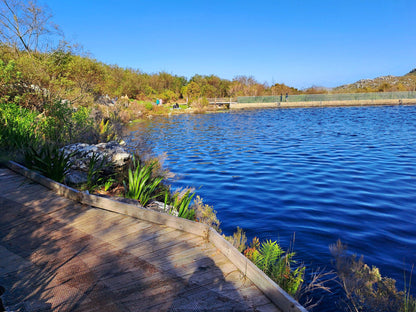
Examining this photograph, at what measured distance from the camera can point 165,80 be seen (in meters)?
77.2

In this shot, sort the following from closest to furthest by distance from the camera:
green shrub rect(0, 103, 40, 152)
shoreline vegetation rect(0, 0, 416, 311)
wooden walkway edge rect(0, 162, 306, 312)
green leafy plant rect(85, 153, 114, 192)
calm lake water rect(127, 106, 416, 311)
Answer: wooden walkway edge rect(0, 162, 306, 312) < shoreline vegetation rect(0, 0, 416, 311) < calm lake water rect(127, 106, 416, 311) < green leafy plant rect(85, 153, 114, 192) < green shrub rect(0, 103, 40, 152)

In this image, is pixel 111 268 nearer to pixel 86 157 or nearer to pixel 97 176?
pixel 97 176

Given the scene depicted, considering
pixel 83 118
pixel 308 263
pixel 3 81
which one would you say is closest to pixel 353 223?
pixel 308 263

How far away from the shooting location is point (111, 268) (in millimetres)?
3240

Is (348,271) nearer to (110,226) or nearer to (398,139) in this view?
(110,226)

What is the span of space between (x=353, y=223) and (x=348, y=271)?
10.6 feet

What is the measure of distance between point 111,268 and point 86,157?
5.50 m

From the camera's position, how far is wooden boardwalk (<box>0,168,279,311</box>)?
2670 mm

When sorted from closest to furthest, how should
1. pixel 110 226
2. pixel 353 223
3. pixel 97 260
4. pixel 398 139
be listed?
pixel 97 260, pixel 110 226, pixel 353 223, pixel 398 139

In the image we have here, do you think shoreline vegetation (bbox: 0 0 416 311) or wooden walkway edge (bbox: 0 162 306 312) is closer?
wooden walkway edge (bbox: 0 162 306 312)

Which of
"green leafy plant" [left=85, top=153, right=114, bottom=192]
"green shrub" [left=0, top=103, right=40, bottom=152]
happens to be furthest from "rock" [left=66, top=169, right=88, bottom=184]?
"green shrub" [left=0, top=103, right=40, bottom=152]

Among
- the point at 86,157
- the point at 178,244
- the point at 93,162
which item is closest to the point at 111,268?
the point at 178,244

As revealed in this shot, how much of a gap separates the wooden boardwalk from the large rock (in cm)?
252

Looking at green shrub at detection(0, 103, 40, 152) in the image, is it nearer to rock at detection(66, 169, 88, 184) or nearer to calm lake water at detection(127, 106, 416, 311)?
rock at detection(66, 169, 88, 184)
